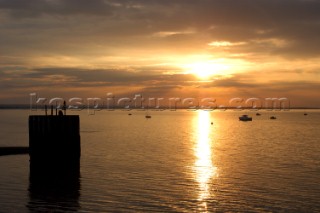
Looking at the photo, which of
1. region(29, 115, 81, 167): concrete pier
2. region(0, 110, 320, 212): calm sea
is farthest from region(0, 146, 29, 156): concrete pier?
region(29, 115, 81, 167): concrete pier

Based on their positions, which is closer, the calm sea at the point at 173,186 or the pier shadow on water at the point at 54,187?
the pier shadow on water at the point at 54,187

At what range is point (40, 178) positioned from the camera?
139ft

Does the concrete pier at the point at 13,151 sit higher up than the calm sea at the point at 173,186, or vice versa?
the concrete pier at the point at 13,151

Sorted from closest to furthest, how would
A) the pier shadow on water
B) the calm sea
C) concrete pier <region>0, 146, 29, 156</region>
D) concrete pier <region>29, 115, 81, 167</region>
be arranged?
1. the pier shadow on water
2. the calm sea
3. concrete pier <region>29, 115, 81, 167</region>
4. concrete pier <region>0, 146, 29, 156</region>

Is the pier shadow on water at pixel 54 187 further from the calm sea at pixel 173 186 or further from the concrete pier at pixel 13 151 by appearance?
the concrete pier at pixel 13 151

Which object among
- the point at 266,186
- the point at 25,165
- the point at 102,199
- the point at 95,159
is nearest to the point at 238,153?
the point at 95,159

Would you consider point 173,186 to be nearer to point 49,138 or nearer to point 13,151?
point 49,138

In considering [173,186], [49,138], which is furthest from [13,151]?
[173,186]

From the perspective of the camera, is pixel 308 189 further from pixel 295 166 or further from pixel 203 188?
pixel 295 166

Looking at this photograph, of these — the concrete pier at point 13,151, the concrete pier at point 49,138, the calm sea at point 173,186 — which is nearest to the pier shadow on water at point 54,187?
the calm sea at point 173,186

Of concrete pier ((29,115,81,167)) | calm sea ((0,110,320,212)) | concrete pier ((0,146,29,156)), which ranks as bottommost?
calm sea ((0,110,320,212))

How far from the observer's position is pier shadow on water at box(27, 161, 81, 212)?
101 ft

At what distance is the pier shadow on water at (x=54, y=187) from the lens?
30.8 meters

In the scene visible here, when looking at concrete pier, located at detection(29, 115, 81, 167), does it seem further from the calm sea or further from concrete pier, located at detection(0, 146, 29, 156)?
concrete pier, located at detection(0, 146, 29, 156)
